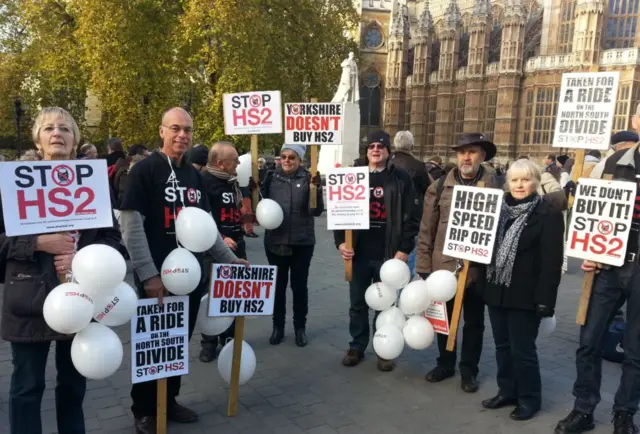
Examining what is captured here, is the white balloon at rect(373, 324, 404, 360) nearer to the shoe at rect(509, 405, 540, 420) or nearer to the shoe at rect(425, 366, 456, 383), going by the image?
the shoe at rect(425, 366, 456, 383)

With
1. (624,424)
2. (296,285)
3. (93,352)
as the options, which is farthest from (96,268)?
(624,424)

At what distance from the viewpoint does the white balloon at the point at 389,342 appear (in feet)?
16.2

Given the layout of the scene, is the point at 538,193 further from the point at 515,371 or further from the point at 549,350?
the point at 549,350

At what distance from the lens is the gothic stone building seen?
3350 cm

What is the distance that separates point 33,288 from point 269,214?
290 centimetres

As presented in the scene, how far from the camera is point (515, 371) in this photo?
14.0 ft

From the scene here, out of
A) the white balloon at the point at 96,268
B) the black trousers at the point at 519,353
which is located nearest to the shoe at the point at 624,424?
the black trousers at the point at 519,353

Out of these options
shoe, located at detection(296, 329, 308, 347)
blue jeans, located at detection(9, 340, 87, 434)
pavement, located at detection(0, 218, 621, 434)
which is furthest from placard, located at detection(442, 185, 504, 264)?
blue jeans, located at detection(9, 340, 87, 434)

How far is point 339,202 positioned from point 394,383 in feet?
5.88

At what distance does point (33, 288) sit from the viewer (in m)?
2.92

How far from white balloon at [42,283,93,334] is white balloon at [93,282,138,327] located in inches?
10.7

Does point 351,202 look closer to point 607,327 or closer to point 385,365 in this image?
point 385,365

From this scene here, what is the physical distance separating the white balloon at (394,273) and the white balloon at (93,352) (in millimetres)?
2618

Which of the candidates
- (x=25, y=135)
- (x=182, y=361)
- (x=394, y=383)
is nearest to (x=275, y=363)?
(x=394, y=383)
